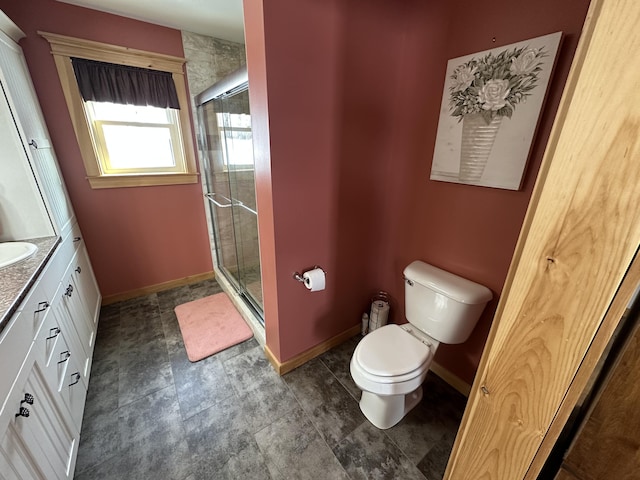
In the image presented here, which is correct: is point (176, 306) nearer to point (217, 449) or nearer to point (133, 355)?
point (133, 355)

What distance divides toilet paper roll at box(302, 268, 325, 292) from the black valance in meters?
1.94

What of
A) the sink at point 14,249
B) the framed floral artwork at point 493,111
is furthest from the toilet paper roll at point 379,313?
the sink at point 14,249

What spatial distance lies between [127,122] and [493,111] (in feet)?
8.72

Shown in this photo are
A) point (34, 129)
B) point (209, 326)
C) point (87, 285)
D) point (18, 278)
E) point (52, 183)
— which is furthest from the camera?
point (209, 326)

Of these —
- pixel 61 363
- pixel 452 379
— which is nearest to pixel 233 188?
pixel 61 363

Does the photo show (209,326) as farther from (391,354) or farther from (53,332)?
(391,354)

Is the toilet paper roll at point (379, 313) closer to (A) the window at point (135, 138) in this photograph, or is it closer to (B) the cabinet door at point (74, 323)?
(B) the cabinet door at point (74, 323)

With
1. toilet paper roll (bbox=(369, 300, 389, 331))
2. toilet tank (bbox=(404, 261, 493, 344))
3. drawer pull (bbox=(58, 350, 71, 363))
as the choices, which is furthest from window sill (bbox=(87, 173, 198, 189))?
toilet tank (bbox=(404, 261, 493, 344))

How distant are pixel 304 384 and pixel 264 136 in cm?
149

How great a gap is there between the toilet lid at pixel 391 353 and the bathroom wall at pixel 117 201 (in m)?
2.13

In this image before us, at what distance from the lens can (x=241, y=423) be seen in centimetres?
144

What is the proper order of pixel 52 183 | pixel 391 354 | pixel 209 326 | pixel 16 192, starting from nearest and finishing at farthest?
1. pixel 391 354
2. pixel 16 192
3. pixel 52 183
4. pixel 209 326

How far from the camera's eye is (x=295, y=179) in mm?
1364

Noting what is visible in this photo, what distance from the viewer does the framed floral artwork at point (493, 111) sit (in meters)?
1.05
